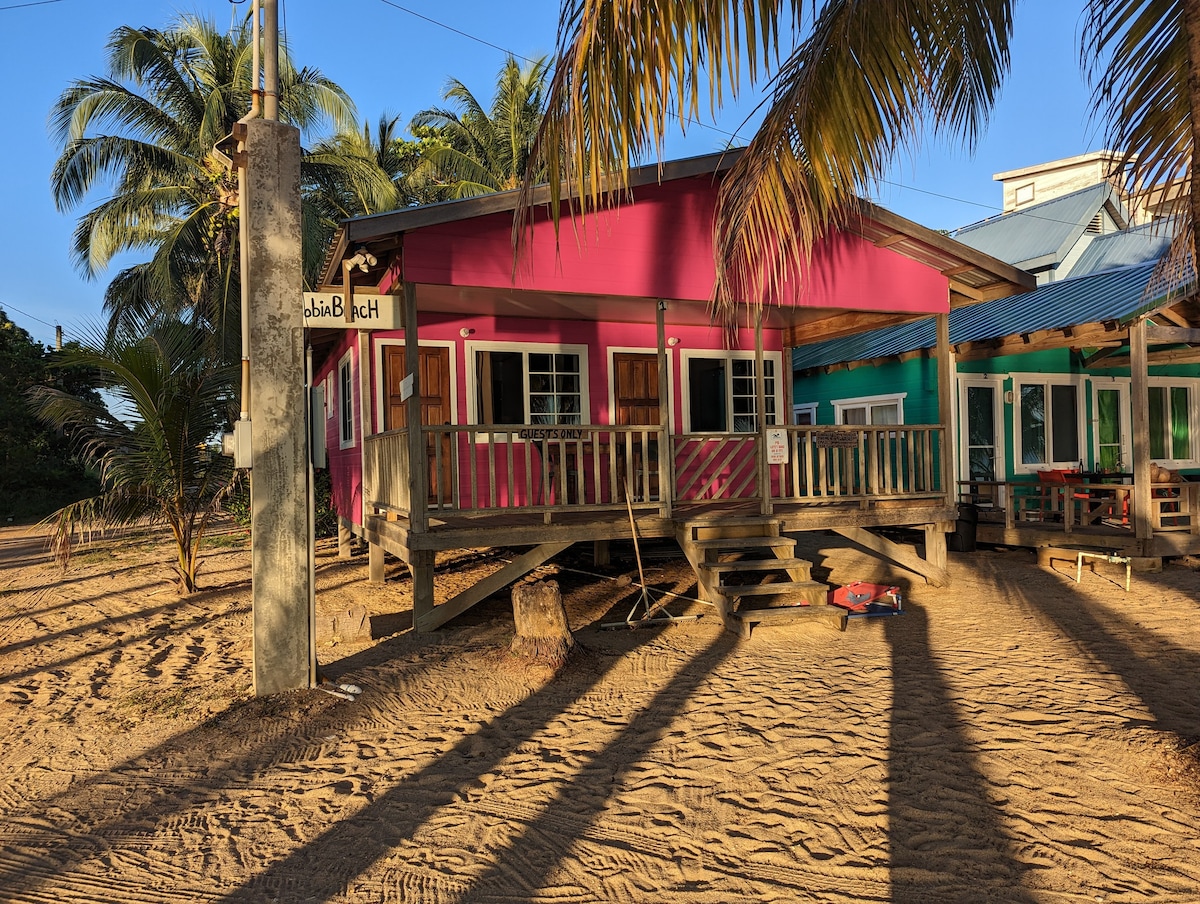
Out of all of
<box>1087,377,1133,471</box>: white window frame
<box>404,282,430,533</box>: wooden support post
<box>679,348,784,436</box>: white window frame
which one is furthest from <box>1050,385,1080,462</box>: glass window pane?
<box>404,282,430,533</box>: wooden support post

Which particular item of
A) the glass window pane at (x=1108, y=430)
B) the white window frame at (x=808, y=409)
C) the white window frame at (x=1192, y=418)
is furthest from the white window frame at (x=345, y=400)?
the white window frame at (x=1192, y=418)

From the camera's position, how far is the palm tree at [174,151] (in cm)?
2097

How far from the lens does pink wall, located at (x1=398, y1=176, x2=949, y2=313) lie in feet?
25.5

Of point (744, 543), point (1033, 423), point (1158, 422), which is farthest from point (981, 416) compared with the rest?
point (744, 543)

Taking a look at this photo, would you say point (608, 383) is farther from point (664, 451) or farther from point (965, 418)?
point (965, 418)

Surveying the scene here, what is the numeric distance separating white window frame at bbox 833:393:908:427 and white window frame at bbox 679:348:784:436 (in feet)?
10.8

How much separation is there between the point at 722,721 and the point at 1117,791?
7.10ft

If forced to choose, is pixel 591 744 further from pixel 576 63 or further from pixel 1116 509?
pixel 1116 509

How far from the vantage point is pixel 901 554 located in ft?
32.1

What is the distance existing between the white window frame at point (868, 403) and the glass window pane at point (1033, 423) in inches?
77.0

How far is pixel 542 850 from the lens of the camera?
379cm

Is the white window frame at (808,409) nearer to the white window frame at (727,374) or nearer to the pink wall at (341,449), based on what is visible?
the white window frame at (727,374)

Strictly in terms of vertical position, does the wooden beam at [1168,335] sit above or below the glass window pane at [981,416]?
above

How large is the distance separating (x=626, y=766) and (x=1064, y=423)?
505 inches
